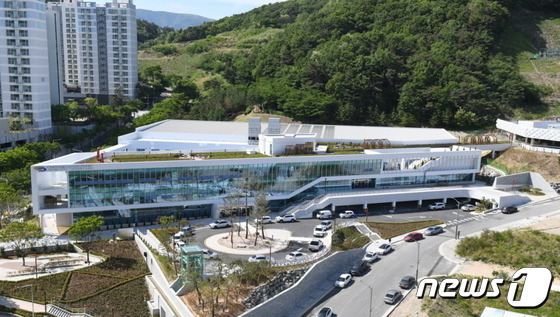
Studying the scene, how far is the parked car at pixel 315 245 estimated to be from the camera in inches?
1631

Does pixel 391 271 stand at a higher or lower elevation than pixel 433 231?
lower

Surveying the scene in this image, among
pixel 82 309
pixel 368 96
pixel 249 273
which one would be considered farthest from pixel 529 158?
pixel 82 309

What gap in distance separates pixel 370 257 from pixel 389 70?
5801 cm

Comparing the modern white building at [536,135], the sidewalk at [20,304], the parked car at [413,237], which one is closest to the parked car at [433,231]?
the parked car at [413,237]

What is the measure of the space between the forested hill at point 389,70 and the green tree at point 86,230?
46199mm

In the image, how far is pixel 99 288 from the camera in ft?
118

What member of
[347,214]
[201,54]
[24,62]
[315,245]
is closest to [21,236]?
[315,245]

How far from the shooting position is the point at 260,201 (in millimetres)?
44406

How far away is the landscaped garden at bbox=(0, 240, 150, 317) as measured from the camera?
34.3 metres

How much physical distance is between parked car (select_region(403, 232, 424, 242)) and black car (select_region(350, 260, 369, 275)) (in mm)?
6907

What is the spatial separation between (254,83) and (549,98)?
55980 mm

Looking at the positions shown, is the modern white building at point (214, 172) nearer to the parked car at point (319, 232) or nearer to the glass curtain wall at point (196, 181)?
the glass curtain wall at point (196, 181)

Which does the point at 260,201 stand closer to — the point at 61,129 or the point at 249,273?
the point at 249,273

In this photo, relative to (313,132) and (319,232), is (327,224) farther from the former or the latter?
(313,132)
